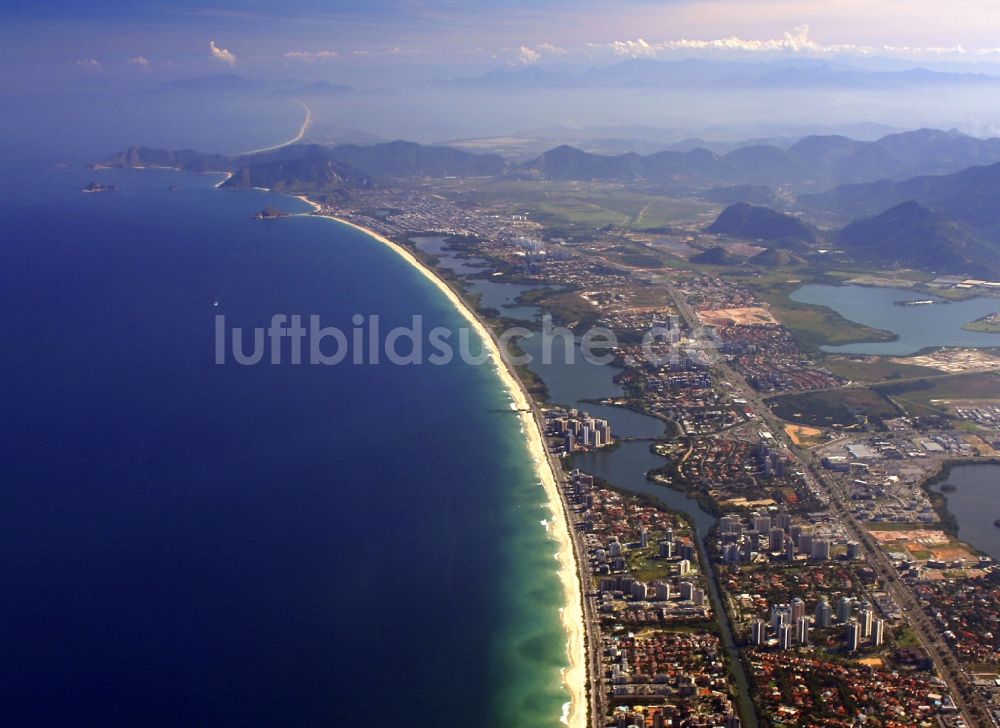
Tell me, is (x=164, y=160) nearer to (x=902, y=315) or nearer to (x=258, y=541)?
(x=902, y=315)

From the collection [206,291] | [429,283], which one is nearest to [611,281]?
[429,283]

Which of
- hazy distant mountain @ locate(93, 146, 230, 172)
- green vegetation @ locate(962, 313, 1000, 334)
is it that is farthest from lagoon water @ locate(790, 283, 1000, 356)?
hazy distant mountain @ locate(93, 146, 230, 172)

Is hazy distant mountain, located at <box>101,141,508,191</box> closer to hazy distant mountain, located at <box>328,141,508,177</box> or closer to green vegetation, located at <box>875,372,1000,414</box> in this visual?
hazy distant mountain, located at <box>328,141,508,177</box>

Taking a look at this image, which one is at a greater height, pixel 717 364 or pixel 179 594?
pixel 717 364

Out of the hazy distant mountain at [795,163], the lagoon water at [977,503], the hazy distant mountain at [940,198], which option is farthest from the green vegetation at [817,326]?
the hazy distant mountain at [795,163]

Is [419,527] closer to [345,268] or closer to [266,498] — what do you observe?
[266,498]

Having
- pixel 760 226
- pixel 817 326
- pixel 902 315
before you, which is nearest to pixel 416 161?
pixel 760 226

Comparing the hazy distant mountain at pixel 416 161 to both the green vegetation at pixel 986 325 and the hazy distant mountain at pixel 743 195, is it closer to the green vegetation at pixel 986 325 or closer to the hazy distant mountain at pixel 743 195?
the hazy distant mountain at pixel 743 195
